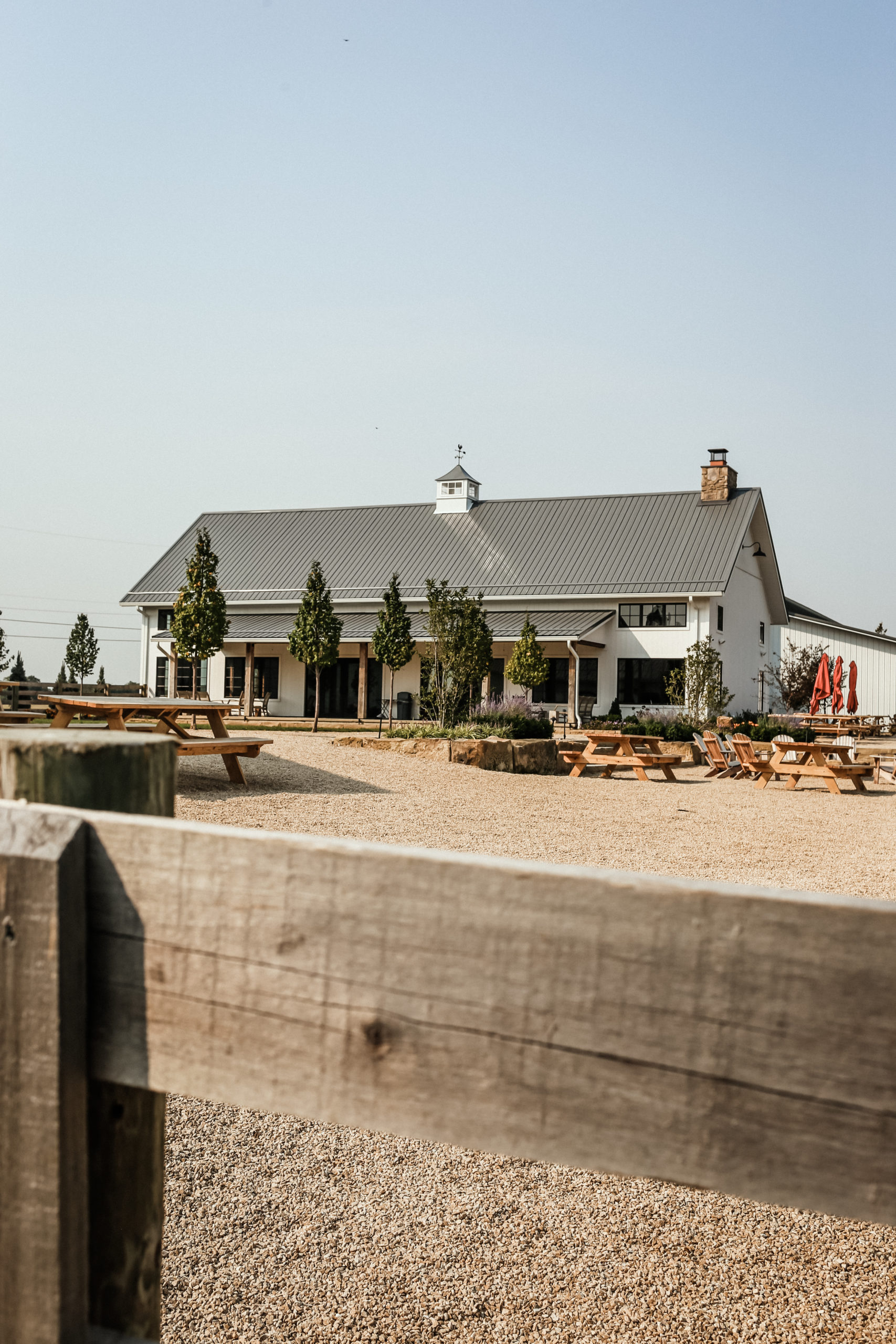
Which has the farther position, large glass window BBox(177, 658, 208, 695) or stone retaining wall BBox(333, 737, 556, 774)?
large glass window BBox(177, 658, 208, 695)

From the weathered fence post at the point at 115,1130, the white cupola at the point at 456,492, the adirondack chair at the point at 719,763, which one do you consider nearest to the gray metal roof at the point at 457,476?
the white cupola at the point at 456,492

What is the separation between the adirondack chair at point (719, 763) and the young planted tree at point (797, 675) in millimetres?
16438

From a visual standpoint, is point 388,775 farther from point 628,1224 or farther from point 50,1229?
point 50,1229

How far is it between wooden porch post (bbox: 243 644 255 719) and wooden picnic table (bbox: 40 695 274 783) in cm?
1986

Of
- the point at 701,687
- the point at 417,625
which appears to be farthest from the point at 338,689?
the point at 701,687

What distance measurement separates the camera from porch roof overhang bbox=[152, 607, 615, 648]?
1157 inches

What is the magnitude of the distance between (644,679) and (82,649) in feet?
75.4

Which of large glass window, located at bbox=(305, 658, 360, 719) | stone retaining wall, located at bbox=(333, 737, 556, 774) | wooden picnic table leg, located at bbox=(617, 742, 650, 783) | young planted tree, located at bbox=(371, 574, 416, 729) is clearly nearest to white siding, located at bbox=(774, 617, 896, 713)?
large glass window, located at bbox=(305, 658, 360, 719)

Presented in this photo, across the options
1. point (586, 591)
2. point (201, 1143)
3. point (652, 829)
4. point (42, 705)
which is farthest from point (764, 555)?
point (201, 1143)

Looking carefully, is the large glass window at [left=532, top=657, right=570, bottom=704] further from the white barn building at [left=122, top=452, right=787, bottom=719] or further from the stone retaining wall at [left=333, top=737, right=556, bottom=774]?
the stone retaining wall at [left=333, top=737, right=556, bottom=774]

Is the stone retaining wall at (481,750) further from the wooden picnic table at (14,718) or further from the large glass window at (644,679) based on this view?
the large glass window at (644,679)

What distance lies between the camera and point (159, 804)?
1.28 metres

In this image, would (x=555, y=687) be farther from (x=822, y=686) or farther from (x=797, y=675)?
(x=797, y=675)

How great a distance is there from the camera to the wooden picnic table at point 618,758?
16.8 metres
